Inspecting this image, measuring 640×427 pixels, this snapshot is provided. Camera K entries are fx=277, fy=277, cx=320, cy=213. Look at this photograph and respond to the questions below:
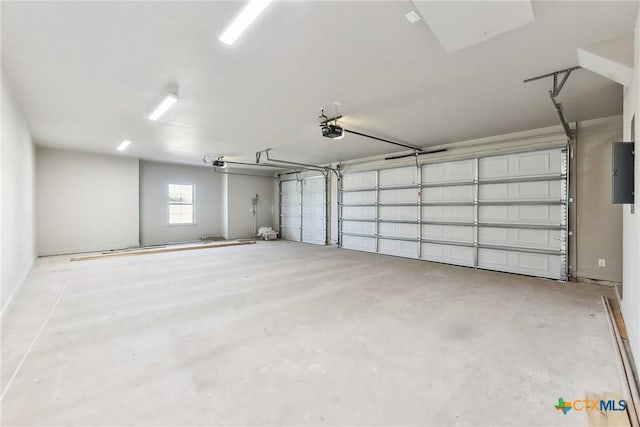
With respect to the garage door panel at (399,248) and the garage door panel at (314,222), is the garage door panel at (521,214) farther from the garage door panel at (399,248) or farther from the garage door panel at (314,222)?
the garage door panel at (314,222)

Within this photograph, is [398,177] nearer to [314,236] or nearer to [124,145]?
[314,236]

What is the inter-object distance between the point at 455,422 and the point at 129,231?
928 centimetres

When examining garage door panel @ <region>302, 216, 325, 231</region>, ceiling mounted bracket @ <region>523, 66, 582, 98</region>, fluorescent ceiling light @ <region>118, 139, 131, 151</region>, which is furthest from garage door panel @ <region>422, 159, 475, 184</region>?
fluorescent ceiling light @ <region>118, 139, 131, 151</region>

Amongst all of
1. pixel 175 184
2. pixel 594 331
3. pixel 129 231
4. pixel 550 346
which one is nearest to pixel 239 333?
pixel 550 346

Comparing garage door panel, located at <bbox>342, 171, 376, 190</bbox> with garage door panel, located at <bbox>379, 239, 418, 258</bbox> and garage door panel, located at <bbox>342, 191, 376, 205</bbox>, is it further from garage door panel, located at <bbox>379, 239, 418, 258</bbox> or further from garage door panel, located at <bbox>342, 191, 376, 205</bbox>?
garage door panel, located at <bbox>379, 239, 418, 258</bbox>

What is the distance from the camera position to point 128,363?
2188 millimetres

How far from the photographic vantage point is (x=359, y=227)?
836 centimetres

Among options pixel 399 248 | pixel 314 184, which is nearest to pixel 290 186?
pixel 314 184

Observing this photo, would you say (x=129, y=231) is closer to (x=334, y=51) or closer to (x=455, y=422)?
(x=334, y=51)

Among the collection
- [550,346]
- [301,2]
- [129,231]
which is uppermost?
[301,2]

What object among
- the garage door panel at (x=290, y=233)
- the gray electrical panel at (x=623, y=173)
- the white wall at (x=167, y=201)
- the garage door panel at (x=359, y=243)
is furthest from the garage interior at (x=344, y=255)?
the garage door panel at (x=290, y=233)

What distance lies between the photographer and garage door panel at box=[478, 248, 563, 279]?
5.02 meters

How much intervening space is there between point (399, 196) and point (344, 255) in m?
2.14

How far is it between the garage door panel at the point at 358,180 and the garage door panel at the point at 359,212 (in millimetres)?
615
